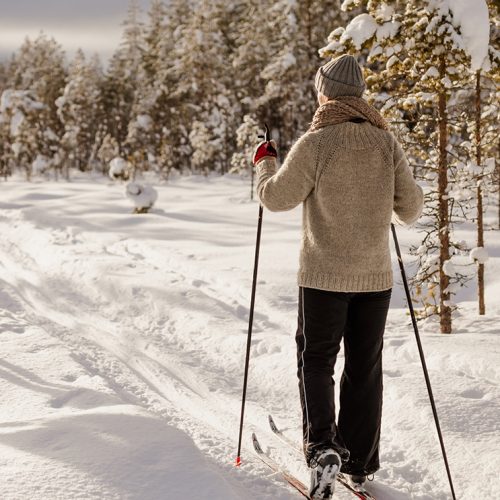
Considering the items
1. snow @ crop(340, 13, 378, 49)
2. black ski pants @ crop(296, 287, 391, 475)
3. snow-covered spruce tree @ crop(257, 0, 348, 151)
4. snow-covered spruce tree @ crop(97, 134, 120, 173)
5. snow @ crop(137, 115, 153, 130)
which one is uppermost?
snow-covered spruce tree @ crop(257, 0, 348, 151)

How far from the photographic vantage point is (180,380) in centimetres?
554

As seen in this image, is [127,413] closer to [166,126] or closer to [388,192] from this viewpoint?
[388,192]

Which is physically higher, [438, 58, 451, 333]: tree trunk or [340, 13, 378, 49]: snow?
[340, 13, 378, 49]: snow

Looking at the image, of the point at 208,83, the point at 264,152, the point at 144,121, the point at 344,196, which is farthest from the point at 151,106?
the point at 344,196

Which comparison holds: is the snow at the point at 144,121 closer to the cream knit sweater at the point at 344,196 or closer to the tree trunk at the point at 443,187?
the tree trunk at the point at 443,187

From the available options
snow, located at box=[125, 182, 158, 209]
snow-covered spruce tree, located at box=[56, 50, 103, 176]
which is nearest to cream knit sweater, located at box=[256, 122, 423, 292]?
snow, located at box=[125, 182, 158, 209]

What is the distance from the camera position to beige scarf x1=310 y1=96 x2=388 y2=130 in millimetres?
2883

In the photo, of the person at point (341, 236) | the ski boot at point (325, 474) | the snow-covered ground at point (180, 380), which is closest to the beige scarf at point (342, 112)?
the person at point (341, 236)

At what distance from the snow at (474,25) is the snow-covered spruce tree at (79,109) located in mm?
44473

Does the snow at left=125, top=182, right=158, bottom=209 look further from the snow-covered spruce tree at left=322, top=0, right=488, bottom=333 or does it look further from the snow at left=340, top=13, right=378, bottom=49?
the snow at left=340, top=13, right=378, bottom=49

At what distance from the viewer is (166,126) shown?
48.3 meters

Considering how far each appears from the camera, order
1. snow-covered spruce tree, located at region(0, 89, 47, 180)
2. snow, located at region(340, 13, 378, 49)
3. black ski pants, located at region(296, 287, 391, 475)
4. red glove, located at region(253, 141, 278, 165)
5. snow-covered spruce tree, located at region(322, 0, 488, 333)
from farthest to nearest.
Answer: snow-covered spruce tree, located at region(0, 89, 47, 180) < snow, located at region(340, 13, 378, 49) < snow-covered spruce tree, located at region(322, 0, 488, 333) < red glove, located at region(253, 141, 278, 165) < black ski pants, located at region(296, 287, 391, 475)

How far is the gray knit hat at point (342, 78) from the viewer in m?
2.91

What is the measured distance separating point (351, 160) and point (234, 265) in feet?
24.8
